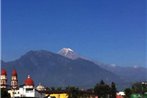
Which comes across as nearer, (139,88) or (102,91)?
(139,88)

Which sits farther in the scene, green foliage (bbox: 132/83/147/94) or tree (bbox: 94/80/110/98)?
tree (bbox: 94/80/110/98)

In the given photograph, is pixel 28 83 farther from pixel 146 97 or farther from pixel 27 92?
pixel 146 97

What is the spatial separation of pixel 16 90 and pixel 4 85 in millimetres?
3967

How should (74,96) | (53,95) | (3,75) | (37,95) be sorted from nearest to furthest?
(37,95) → (3,75) → (74,96) → (53,95)

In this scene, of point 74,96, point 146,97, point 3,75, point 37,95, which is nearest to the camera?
point 146,97

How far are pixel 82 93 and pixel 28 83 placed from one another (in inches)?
1070

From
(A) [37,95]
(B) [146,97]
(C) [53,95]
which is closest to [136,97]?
(B) [146,97]

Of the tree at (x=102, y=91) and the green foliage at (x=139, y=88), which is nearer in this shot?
the green foliage at (x=139, y=88)

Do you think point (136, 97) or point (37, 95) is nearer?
point (136, 97)

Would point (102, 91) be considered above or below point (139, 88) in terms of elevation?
below

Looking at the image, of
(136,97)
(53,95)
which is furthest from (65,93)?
(136,97)

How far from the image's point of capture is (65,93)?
4432 inches

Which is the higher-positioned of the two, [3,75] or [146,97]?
[3,75]

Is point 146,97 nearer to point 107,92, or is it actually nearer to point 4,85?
point 4,85
